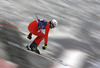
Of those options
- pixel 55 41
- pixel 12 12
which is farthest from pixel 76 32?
pixel 12 12

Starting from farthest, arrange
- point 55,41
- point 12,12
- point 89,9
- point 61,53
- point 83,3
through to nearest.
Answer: point 83,3, point 89,9, point 12,12, point 55,41, point 61,53

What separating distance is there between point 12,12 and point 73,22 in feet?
17.2

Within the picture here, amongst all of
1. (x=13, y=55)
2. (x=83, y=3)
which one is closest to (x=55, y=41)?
(x=13, y=55)

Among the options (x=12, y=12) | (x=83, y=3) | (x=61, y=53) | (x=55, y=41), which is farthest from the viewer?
(x=83, y=3)

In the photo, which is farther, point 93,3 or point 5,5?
point 93,3

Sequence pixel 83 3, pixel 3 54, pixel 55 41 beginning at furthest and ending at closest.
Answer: pixel 83 3 → pixel 55 41 → pixel 3 54

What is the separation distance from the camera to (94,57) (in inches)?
356

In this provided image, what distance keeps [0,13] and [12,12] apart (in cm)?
113

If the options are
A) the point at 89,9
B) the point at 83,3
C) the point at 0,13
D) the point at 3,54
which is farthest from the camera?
the point at 83,3

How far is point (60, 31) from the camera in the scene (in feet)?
35.7

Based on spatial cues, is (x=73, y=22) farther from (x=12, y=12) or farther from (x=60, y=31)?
(x=12, y=12)

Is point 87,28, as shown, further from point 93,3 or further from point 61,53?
point 93,3

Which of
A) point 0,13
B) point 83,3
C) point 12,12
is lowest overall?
point 0,13

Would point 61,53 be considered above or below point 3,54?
above
